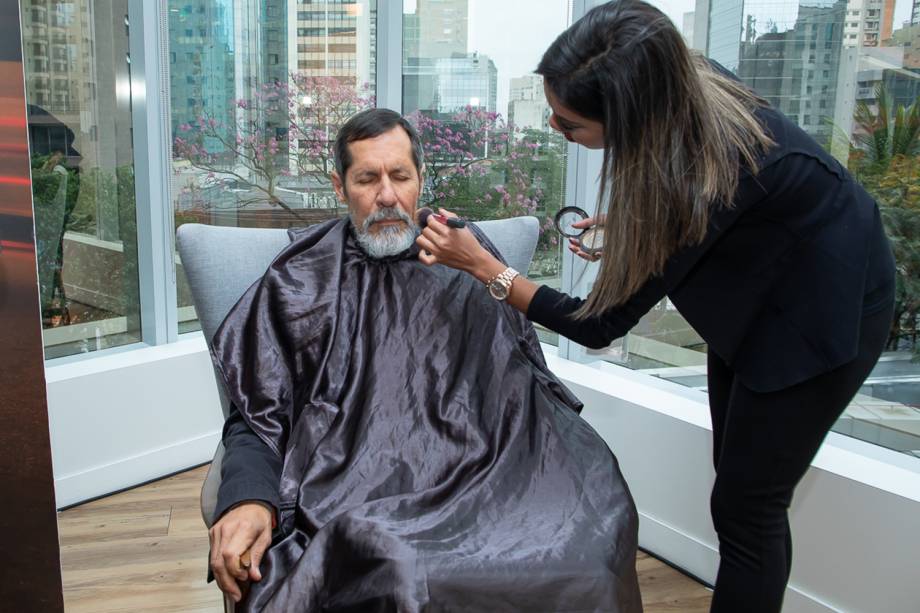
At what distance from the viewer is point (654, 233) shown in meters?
1.29

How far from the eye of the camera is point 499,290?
1537 mm

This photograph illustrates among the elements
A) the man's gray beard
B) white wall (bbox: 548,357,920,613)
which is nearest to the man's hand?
the man's gray beard

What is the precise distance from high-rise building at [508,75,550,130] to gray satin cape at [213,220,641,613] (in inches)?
44.5

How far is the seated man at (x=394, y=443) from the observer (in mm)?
1252

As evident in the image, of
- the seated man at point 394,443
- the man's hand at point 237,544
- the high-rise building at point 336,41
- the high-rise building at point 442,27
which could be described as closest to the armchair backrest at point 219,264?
the seated man at point 394,443

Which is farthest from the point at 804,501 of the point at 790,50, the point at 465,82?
the point at 465,82

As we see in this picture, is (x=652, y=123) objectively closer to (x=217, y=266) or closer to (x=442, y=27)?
(x=217, y=266)

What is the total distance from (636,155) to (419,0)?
248cm

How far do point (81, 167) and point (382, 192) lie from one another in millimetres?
1620

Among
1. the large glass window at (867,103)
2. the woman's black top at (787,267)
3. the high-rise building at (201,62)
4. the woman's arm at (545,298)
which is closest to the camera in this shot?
the woman's black top at (787,267)

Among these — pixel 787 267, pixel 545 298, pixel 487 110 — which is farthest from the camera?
pixel 487 110

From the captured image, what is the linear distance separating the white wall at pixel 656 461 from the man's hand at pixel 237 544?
139cm

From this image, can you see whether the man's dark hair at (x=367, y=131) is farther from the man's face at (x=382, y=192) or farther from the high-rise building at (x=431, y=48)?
the high-rise building at (x=431, y=48)

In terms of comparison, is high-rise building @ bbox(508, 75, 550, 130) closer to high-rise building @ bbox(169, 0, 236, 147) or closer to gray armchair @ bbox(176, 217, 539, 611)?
Result: high-rise building @ bbox(169, 0, 236, 147)
